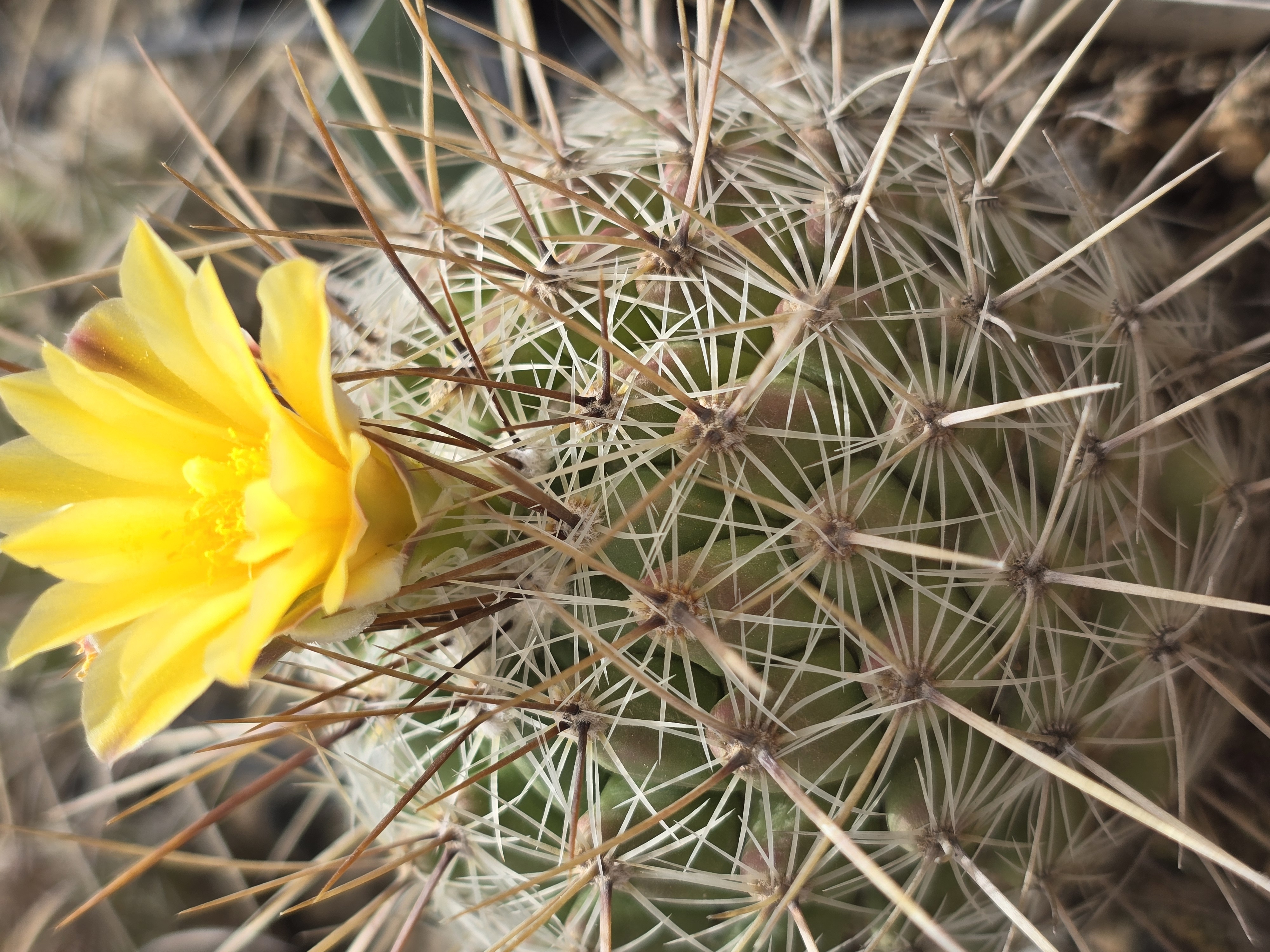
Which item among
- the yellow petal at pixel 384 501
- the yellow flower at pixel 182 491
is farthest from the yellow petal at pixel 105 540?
the yellow petal at pixel 384 501

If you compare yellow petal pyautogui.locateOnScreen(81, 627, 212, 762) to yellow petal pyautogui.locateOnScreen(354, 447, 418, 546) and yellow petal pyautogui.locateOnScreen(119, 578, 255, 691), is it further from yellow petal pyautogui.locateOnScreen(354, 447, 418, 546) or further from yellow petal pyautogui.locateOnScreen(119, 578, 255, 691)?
yellow petal pyautogui.locateOnScreen(354, 447, 418, 546)

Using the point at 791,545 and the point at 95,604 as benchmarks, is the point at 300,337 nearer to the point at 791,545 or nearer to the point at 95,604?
the point at 95,604

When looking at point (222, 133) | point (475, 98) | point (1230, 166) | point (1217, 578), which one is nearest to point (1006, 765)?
point (1217, 578)

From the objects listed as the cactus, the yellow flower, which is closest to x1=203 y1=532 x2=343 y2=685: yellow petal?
the yellow flower

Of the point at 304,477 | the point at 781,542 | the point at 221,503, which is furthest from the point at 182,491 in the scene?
the point at 781,542

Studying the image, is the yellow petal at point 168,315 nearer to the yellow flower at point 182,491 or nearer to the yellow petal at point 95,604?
the yellow flower at point 182,491

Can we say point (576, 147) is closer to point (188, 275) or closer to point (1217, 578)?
point (188, 275)

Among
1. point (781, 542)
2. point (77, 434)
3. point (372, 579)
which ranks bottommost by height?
point (781, 542)
